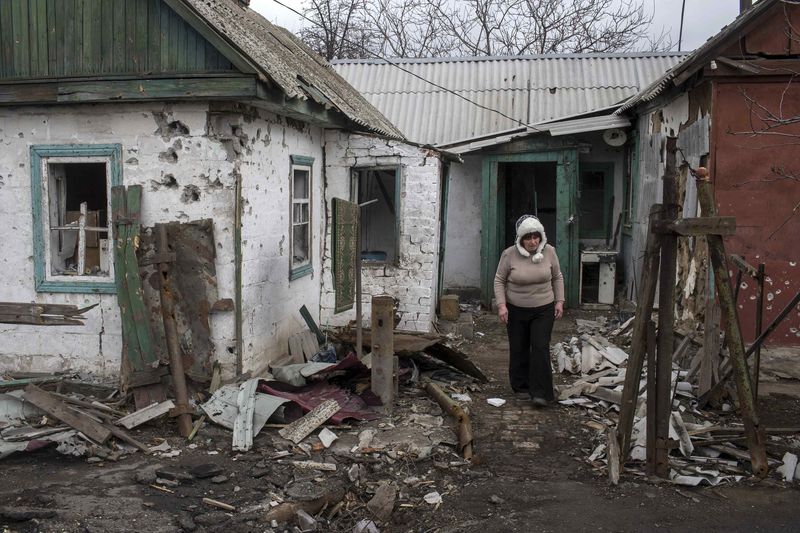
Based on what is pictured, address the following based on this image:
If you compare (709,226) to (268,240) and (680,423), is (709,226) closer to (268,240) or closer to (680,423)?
(680,423)

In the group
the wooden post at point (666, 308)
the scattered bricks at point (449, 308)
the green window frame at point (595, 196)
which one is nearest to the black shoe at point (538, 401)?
the wooden post at point (666, 308)

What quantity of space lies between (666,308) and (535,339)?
2341mm

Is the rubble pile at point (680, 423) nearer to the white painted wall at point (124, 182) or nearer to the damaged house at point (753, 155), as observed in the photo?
the damaged house at point (753, 155)

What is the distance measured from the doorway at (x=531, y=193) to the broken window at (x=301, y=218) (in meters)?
7.02

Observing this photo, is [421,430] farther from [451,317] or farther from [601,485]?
[451,317]

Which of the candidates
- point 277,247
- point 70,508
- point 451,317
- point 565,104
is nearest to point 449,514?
point 70,508

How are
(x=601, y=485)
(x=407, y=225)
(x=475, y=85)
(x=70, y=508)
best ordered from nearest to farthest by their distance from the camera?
1. (x=70, y=508)
2. (x=601, y=485)
3. (x=407, y=225)
4. (x=475, y=85)

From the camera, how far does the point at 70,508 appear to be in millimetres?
4855

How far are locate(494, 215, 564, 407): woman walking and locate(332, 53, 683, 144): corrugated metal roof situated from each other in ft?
26.2

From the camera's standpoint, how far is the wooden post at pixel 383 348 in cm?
705

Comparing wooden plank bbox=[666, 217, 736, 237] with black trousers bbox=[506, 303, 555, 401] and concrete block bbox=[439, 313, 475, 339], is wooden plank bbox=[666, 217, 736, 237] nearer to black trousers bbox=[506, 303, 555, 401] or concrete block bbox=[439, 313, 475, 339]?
black trousers bbox=[506, 303, 555, 401]

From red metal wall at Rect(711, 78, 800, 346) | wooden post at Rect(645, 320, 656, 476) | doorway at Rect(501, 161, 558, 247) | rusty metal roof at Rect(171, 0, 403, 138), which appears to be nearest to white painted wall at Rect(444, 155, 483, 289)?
doorway at Rect(501, 161, 558, 247)

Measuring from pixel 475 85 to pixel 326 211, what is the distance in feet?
25.7

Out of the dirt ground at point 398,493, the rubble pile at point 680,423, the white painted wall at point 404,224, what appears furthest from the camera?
the white painted wall at point 404,224
